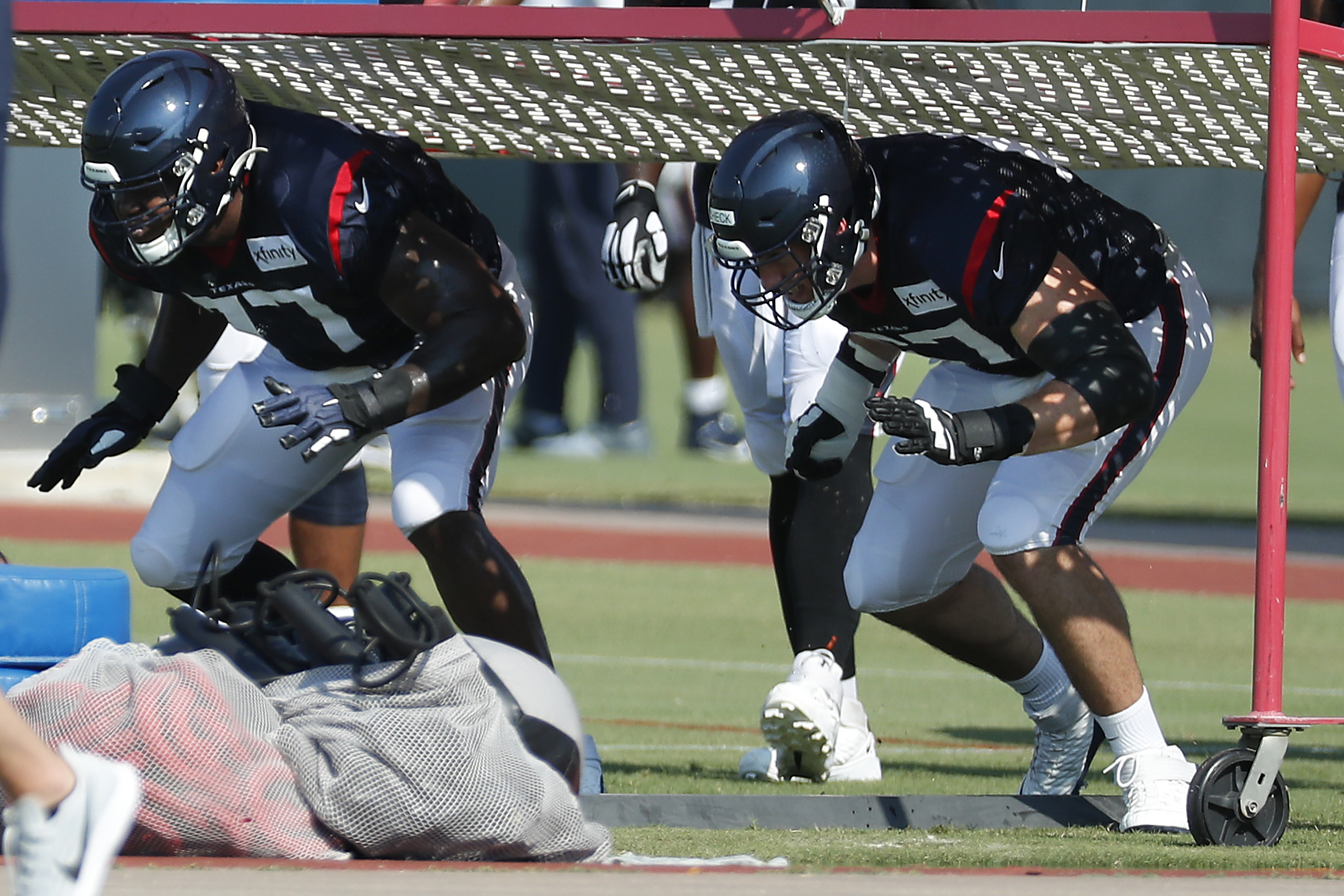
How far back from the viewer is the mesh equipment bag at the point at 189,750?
3900 millimetres

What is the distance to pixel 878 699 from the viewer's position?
24.7 feet

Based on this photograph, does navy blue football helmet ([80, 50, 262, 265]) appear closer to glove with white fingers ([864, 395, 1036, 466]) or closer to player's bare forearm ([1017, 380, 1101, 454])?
glove with white fingers ([864, 395, 1036, 466])

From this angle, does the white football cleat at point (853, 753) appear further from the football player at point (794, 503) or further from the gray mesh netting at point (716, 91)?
the gray mesh netting at point (716, 91)

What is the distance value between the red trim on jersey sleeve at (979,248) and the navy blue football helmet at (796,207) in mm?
261

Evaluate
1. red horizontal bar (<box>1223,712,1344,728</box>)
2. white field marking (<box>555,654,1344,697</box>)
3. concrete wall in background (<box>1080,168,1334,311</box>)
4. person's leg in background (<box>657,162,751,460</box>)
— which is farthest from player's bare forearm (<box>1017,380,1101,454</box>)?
concrete wall in background (<box>1080,168,1334,311</box>)

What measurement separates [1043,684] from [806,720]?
25.1 inches

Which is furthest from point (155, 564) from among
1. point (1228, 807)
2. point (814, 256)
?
point (1228, 807)

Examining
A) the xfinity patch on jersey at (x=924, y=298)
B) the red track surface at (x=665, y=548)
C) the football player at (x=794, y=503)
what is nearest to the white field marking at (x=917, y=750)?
the football player at (x=794, y=503)

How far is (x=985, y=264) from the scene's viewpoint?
4.46 metres

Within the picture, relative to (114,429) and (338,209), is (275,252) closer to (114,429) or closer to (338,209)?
(338,209)

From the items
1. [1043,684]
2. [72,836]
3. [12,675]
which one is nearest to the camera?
[72,836]

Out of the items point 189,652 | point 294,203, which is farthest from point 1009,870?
point 294,203

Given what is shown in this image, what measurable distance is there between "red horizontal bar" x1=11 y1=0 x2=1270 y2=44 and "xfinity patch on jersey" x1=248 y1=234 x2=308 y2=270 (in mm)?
470

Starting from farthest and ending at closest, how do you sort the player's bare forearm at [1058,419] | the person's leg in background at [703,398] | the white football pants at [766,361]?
the person's leg in background at [703,398] < the white football pants at [766,361] < the player's bare forearm at [1058,419]
